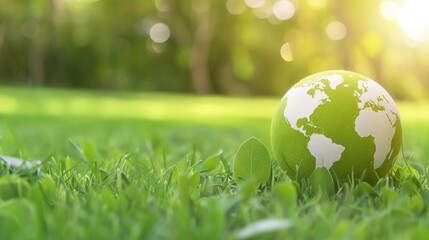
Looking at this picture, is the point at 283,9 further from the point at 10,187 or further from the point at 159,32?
the point at 10,187

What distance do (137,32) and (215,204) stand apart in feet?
110

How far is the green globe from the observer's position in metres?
2.19

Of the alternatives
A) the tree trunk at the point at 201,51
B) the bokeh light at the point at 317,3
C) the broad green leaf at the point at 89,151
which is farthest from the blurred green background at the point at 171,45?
the broad green leaf at the point at 89,151

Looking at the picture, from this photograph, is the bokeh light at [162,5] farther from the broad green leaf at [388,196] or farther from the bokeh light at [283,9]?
the broad green leaf at [388,196]

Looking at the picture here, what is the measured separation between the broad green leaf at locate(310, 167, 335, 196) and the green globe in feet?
0.40

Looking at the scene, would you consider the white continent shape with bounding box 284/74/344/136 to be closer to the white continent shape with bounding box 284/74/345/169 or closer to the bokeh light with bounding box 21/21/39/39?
the white continent shape with bounding box 284/74/345/169

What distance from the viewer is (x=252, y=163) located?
220cm

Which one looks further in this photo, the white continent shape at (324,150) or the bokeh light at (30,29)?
the bokeh light at (30,29)

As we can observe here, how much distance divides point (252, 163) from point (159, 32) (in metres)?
32.9

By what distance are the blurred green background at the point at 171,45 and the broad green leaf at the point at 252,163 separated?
1082 inches

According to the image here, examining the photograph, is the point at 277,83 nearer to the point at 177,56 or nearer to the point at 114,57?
the point at 177,56

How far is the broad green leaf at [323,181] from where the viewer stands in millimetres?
2059

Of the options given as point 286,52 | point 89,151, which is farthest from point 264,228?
point 286,52

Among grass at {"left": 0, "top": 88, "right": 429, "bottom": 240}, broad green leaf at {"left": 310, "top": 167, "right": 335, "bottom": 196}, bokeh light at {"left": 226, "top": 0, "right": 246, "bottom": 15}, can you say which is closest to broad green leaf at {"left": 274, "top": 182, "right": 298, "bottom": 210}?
grass at {"left": 0, "top": 88, "right": 429, "bottom": 240}
